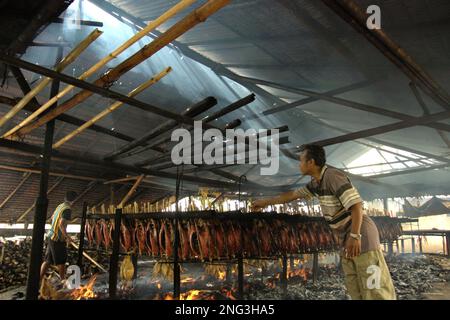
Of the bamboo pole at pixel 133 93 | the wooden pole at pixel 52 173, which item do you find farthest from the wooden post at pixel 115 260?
the wooden pole at pixel 52 173

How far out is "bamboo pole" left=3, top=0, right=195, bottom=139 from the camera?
8.09 feet

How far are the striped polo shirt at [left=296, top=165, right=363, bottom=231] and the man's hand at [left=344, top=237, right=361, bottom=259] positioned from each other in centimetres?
20

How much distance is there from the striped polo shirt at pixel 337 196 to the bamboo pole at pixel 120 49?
239cm

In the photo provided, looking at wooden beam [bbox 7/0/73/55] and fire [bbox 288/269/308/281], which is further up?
wooden beam [bbox 7/0/73/55]

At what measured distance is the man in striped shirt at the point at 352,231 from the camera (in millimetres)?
3113

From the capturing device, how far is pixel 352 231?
10.2ft

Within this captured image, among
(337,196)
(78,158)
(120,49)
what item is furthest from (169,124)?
(337,196)

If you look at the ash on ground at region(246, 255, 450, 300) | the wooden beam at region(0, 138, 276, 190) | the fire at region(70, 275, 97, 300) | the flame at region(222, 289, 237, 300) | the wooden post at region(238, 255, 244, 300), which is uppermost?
the wooden beam at region(0, 138, 276, 190)

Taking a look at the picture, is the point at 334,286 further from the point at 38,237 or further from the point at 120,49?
the point at 120,49

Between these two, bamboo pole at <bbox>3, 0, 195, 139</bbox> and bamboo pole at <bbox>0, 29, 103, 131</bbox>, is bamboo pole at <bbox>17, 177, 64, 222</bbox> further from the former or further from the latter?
bamboo pole at <bbox>0, 29, 103, 131</bbox>

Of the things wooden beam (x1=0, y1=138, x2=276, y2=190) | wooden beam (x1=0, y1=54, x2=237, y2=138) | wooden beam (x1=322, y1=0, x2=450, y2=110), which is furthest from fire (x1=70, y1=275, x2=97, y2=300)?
wooden beam (x1=322, y1=0, x2=450, y2=110)

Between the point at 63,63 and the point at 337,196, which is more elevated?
the point at 63,63

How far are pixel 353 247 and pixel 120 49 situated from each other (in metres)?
3.27
